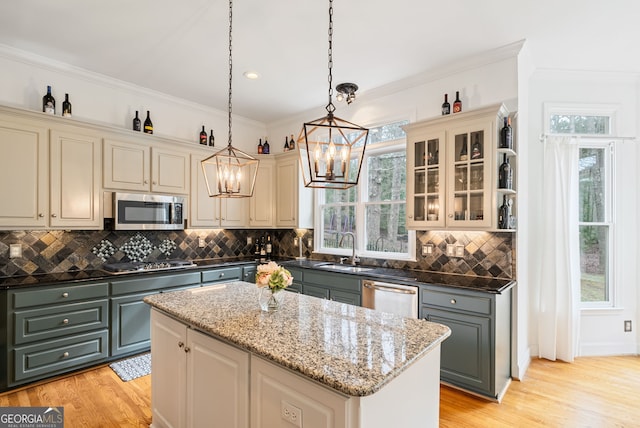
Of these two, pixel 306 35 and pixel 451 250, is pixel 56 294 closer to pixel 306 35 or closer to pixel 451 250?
pixel 306 35

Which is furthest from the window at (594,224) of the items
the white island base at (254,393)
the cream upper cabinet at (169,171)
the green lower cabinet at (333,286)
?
the cream upper cabinet at (169,171)

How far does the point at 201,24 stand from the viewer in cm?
266

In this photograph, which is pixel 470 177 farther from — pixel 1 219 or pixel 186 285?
pixel 1 219

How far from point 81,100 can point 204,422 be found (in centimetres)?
348

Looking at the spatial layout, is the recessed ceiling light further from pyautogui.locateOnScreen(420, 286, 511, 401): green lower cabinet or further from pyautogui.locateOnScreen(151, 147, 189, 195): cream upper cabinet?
pyautogui.locateOnScreen(420, 286, 511, 401): green lower cabinet

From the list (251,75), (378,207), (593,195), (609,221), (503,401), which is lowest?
(503,401)

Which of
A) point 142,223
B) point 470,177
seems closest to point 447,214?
point 470,177

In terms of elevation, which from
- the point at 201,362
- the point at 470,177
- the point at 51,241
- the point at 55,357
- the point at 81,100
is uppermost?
the point at 81,100

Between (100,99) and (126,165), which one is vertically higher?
(100,99)

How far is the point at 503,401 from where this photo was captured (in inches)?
105

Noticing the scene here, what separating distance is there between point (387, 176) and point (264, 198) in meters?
1.87

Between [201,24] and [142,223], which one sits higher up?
[201,24]

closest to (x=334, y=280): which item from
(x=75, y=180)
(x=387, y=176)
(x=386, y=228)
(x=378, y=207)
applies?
(x=386, y=228)

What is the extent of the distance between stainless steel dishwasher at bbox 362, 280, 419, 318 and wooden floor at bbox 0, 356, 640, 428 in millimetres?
737
